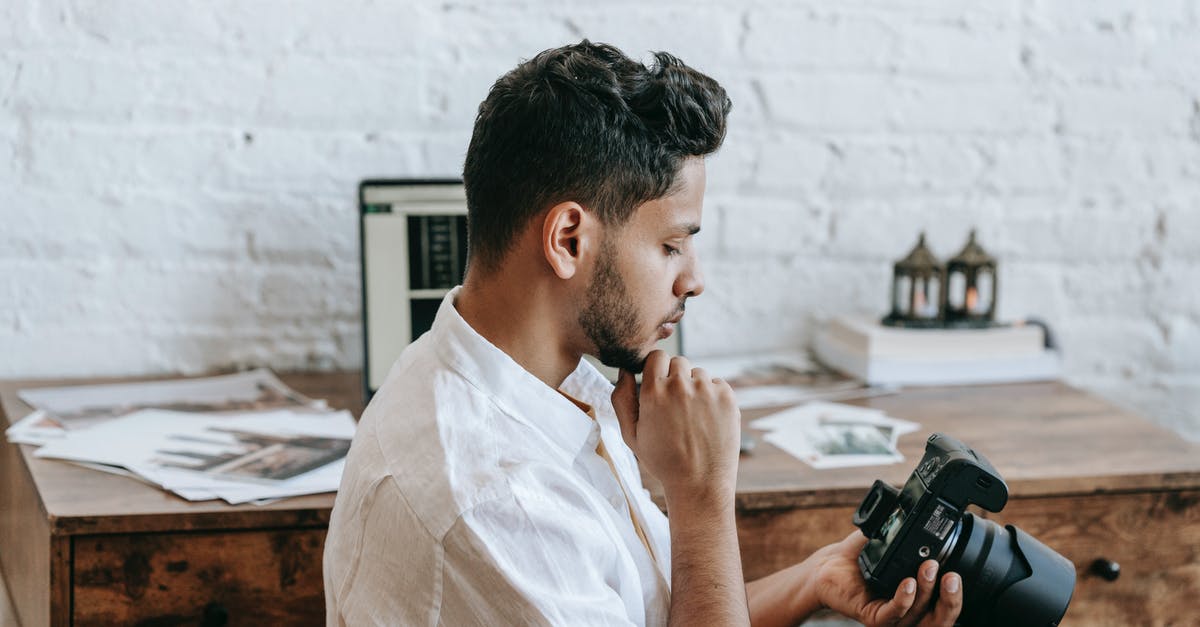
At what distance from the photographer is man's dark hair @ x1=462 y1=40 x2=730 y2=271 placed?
98cm

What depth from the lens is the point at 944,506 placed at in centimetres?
106

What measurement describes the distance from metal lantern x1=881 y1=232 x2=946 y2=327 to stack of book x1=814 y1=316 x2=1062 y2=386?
0.09 ft

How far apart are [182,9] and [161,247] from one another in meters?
0.35

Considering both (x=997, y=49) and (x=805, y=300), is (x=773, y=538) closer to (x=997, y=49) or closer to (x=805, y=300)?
(x=805, y=300)

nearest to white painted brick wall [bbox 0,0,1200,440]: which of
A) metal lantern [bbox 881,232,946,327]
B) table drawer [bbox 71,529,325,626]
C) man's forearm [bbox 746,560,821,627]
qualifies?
metal lantern [bbox 881,232,946,327]

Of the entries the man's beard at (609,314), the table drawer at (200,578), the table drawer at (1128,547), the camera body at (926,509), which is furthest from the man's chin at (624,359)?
the table drawer at (1128,547)

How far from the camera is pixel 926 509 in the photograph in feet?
3.48

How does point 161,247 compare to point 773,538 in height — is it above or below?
above

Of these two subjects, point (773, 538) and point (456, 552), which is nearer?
point (456, 552)

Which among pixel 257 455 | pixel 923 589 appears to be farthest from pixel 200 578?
pixel 923 589

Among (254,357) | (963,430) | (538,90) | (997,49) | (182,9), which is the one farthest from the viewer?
(997,49)

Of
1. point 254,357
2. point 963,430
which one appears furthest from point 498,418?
point 254,357

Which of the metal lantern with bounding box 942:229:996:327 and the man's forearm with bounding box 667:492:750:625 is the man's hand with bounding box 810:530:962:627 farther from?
the metal lantern with bounding box 942:229:996:327

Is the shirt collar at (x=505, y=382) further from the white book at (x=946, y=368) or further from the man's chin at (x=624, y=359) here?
the white book at (x=946, y=368)
